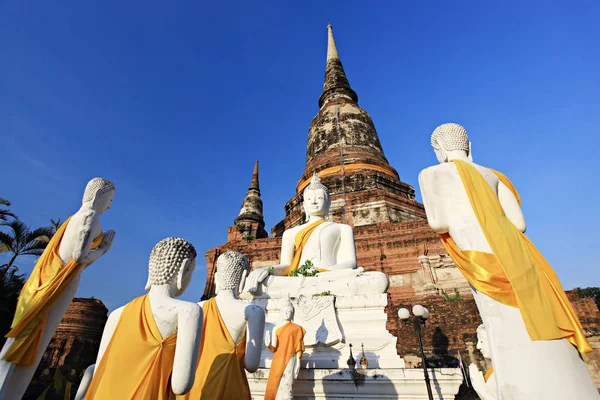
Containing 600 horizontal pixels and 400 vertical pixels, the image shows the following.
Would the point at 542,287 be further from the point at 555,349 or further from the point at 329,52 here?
the point at 329,52

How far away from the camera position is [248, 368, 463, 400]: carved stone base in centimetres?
305

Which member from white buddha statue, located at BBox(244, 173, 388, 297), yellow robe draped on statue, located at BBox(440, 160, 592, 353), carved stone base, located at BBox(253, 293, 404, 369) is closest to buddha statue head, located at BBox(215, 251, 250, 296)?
carved stone base, located at BBox(253, 293, 404, 369)

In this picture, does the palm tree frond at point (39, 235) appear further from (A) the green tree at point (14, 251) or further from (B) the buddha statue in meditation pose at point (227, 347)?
(B) the buddha statue in meditation pose at point (227, 347)

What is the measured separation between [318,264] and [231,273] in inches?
100

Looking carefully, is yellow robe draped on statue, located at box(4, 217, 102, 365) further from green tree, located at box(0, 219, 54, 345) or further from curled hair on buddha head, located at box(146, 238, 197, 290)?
green tree, located at box(0, 219, 54, 345)

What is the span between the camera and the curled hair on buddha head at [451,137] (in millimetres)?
2816

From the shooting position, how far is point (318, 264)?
200 inches

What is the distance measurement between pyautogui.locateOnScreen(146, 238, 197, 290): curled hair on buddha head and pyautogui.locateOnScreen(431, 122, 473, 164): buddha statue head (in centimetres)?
220

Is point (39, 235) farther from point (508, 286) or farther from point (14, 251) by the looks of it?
point (508, 286)

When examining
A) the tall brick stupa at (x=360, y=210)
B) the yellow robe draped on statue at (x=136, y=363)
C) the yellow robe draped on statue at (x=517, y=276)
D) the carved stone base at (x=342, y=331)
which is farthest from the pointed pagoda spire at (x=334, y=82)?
the yellow robe draped on statue at (x=136, y=363)

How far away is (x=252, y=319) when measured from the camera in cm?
241

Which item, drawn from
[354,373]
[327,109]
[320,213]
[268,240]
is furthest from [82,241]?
[327,109]

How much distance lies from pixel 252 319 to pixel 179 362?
0.72m

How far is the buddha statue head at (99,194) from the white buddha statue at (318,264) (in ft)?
6.71
